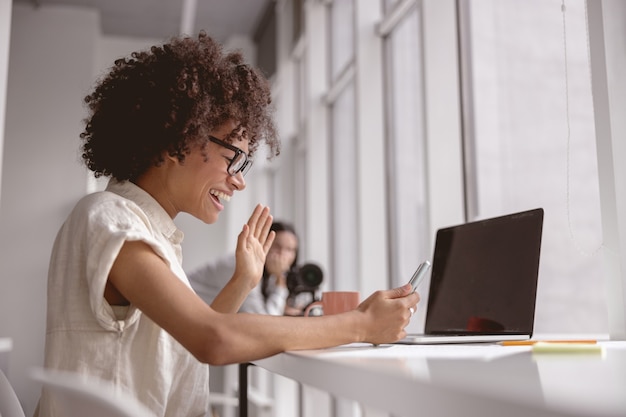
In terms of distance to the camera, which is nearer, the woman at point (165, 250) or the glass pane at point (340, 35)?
the woman at point (165, 250)

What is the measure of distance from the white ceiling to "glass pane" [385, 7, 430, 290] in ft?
8.52

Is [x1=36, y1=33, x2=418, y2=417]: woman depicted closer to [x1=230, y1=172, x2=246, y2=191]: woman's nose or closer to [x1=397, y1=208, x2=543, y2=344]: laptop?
[x1=230, y1=172, x2=246, y2=191]: woman's nose

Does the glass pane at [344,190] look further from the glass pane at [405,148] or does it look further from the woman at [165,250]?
the woman at [165,250]

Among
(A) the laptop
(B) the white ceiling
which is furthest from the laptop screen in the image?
(B) the white ceiling

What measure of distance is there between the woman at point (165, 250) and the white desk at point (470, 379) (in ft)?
0.36

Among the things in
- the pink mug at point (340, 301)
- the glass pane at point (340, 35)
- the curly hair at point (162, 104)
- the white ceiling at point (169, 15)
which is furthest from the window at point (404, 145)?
the white ceiling at point (169, 15)

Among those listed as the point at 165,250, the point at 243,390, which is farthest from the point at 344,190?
the point at 165,250

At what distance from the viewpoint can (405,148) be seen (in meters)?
3.58

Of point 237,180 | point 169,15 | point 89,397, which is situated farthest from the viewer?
point 169,15

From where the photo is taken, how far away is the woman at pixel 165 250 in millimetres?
1046

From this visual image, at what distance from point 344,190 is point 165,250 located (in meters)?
3.52

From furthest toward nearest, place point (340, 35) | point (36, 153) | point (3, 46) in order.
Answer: point (36, 153) < point (340, 35) < point (3, 46)

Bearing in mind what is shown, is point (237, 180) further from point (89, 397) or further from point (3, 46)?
point (3, 46)

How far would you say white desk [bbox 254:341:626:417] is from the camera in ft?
1.78
